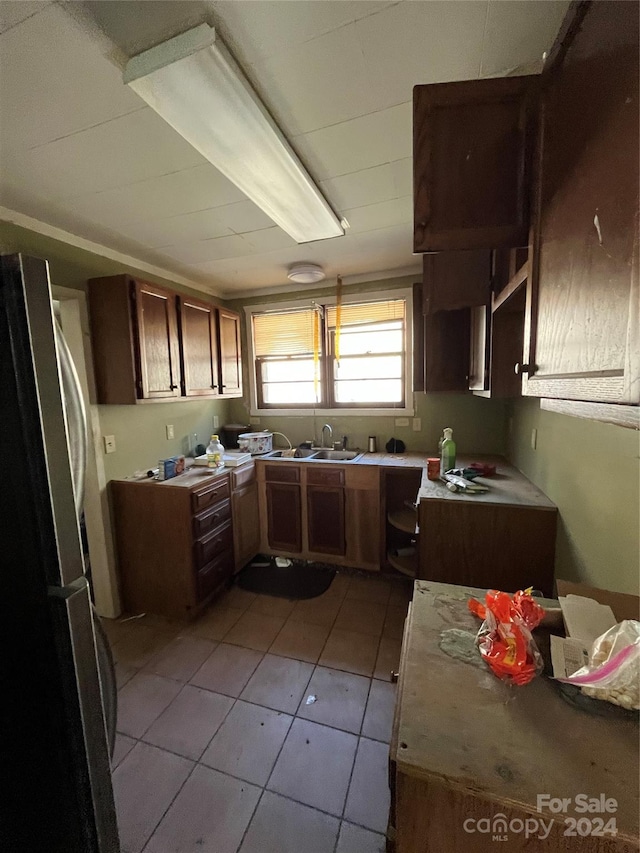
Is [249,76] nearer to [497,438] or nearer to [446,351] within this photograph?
[446,351]

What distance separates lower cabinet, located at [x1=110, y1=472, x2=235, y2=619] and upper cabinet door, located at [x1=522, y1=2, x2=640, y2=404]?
2176 mm

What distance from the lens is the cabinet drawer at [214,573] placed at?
2.39 m

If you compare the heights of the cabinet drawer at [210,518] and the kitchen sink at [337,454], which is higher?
the kitchen sink at [337,454]

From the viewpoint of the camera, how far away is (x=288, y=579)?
2.86 m

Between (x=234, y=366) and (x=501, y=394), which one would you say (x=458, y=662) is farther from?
(x=234, y=366)

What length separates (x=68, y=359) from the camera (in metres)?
0.87

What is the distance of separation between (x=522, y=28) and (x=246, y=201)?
A: 1.29 metres

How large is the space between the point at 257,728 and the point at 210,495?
1366mm

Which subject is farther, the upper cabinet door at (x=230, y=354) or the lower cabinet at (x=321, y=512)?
the upper cabinet door at (x=230, y=354)

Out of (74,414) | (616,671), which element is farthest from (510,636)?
(74,414)

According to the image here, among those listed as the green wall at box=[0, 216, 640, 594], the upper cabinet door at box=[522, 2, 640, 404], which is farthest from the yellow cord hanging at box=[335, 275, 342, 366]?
the upper cabinet door at box=[522, 2, 640, 404]

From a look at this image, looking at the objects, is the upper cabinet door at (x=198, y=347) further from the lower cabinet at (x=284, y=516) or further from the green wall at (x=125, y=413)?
the lower cabinet at (x=284, y=516)

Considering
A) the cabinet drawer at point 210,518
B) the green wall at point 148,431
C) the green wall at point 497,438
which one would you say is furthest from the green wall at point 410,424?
the cabinet drawer at point 210,518

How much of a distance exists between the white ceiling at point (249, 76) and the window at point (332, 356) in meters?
1.20
